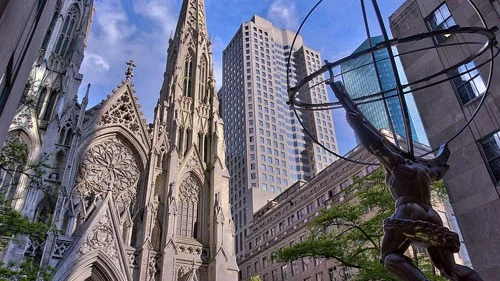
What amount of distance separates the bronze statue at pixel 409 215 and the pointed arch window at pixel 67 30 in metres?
25.4

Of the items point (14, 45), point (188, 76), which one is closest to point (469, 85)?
point (14, 45)

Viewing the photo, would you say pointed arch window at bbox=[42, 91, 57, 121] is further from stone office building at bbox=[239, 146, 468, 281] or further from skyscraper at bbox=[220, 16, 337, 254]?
skyscraper at bbox=[220, 16, 337, 254]

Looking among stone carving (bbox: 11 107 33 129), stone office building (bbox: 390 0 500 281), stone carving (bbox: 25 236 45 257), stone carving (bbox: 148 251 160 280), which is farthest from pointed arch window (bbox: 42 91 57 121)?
stone office building (bbox: 390 0 500 281)

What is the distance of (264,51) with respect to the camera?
90.3m

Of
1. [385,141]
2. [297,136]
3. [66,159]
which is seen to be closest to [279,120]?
[297,136]

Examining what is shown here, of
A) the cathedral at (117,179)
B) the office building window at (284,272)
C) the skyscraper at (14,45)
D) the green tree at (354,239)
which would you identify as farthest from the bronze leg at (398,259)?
the office building window at (284,272)

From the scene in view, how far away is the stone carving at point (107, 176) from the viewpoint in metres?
22.3

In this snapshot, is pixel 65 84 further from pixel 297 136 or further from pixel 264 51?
pixel 264 51

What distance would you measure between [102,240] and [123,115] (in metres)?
9.32

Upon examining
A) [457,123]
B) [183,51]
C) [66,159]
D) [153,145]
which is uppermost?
[183,51]

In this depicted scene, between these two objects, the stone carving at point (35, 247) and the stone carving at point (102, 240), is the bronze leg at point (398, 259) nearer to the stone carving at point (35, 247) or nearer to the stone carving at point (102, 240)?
the stone carving at point (35, 247)

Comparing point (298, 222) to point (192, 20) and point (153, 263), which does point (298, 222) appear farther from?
point (153, 263)

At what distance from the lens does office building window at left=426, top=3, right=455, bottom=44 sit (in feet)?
49.4

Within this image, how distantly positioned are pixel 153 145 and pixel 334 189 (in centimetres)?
2489
